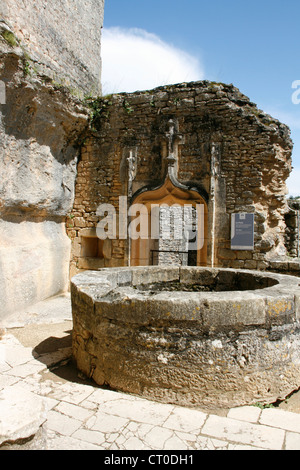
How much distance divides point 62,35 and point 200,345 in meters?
7.44

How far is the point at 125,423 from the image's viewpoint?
252cm

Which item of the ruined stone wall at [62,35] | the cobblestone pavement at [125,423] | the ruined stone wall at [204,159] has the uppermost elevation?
the ruined stone wall at [62,35]

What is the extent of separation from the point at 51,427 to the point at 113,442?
0.50 m

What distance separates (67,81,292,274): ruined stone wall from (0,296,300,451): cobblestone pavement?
4.57 m

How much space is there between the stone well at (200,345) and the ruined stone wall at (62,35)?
5.20 m

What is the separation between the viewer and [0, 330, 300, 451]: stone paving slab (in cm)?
197

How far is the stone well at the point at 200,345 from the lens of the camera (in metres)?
2.84
